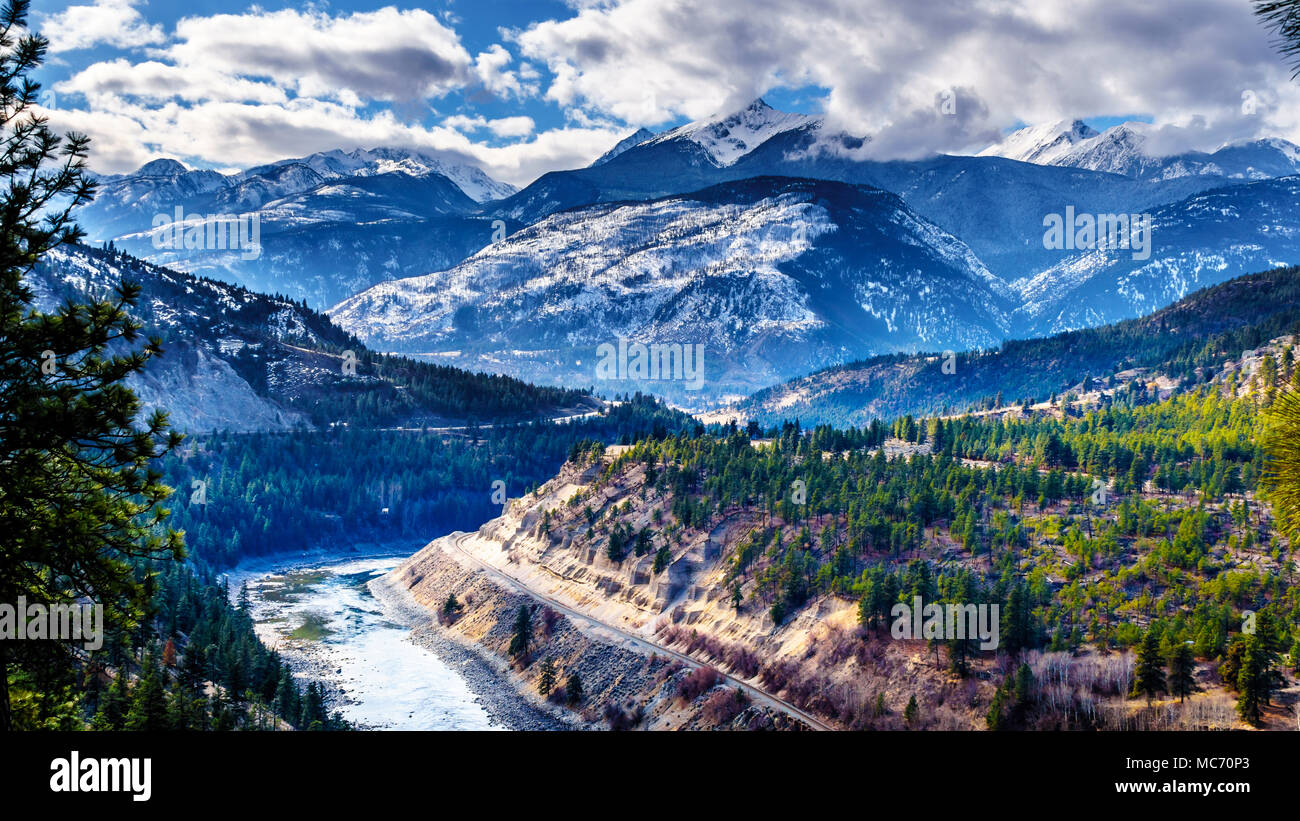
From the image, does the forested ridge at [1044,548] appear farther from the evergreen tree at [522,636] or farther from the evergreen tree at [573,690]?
the evergreen tree at [522,636]

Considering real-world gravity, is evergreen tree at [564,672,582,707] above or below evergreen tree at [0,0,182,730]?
below

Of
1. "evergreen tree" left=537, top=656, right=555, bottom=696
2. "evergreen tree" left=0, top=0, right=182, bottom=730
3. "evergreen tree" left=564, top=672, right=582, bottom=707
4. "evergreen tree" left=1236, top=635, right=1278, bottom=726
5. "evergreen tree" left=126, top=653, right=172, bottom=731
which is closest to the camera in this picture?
"evergreen tree" left=0, top=0, right=182, bottom=730

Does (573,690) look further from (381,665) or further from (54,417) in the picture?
(54,417)

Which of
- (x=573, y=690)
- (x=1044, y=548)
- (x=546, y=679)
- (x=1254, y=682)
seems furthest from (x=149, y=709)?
(x=1044, y=548)

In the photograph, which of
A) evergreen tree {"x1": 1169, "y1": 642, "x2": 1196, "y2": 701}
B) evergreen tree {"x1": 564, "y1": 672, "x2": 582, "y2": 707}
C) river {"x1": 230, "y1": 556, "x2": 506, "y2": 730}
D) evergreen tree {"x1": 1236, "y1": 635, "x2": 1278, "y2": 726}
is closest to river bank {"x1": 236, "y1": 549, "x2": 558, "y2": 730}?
river {"x1": 230, "y1": 556, "x2": 506, "y2": 730}

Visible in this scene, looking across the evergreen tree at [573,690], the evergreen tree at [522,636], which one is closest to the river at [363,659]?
the evergreen tree at [522,636]

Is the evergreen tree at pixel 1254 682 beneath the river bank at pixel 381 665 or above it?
Answer: above

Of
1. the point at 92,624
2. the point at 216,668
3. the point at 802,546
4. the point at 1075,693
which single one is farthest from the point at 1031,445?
the point at 92,624

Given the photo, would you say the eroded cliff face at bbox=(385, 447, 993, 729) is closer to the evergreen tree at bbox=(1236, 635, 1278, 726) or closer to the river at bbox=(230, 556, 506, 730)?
the river at bbox=(230, 556, 506, 730)

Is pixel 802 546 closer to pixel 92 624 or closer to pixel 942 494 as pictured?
pixel 942 494
